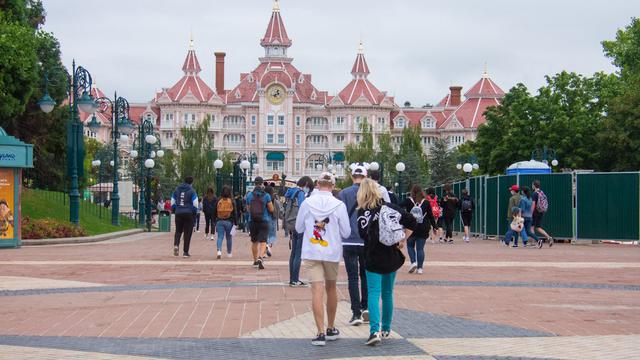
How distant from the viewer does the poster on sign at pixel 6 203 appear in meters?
26.2

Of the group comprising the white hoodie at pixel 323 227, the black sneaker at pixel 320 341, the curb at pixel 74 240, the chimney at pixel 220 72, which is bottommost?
the black sneaker at pixel 320 341

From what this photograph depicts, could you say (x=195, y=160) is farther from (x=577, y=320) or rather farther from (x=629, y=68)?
(x=577, y=320)

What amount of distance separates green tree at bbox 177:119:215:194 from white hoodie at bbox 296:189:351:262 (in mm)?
83173

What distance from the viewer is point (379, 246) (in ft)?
34.0

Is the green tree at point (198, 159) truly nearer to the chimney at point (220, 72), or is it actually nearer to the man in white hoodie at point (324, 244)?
the chimney at point (220, 72)

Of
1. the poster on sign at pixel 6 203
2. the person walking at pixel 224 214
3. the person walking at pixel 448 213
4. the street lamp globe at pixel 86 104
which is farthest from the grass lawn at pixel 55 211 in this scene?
the person walking at pixel 224 214

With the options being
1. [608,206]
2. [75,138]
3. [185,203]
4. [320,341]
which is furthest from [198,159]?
[320,341]

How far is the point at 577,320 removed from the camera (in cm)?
1204

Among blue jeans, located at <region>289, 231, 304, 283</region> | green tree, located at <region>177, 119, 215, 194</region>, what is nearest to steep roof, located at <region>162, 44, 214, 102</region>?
green tree, located at <region>177, 119, 215, 194</region>

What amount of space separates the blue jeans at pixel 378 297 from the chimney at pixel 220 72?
15425 cm

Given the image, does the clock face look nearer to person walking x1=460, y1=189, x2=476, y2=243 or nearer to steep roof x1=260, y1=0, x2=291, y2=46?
steep roof x1=260, y1=0, x2=291, y2=46

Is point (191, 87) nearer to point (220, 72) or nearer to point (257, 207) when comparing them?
point (220, 72)

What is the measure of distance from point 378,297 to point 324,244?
0.75m

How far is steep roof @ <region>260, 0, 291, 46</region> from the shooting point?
524ft
